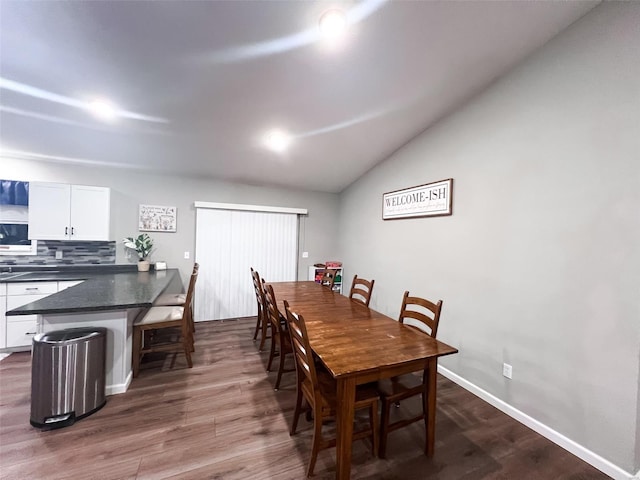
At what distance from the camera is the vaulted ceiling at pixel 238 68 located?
1.55 metres

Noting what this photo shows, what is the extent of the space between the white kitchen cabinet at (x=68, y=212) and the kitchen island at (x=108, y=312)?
2.17ft

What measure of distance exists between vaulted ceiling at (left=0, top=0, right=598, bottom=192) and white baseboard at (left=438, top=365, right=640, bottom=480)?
2801 millimetres

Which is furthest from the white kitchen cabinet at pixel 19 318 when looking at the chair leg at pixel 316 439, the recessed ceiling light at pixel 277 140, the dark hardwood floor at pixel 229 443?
the chair leg at pixel 316 439

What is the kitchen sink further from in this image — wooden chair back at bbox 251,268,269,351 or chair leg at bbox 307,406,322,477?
chair leg at bbox 307,406,322,477

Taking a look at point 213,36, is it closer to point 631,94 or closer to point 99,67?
point 99,67

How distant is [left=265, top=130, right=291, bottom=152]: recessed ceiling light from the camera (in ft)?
9.50

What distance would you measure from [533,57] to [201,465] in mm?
3764

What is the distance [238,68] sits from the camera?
1.94 meters

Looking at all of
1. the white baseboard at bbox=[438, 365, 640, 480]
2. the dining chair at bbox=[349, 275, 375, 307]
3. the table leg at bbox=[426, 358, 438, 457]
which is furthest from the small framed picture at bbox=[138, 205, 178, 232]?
the white baseboard at bbox=[438, 365, 640, 480]

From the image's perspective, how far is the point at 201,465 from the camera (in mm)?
1506

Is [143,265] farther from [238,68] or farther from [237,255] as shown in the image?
[238,68]

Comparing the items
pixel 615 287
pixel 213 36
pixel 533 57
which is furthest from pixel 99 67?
pixel 615 287

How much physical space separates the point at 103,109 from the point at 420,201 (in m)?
3.37

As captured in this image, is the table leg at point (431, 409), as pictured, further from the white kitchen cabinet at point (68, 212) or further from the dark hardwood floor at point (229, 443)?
the white kitchen cabinet at point (68, 212)
